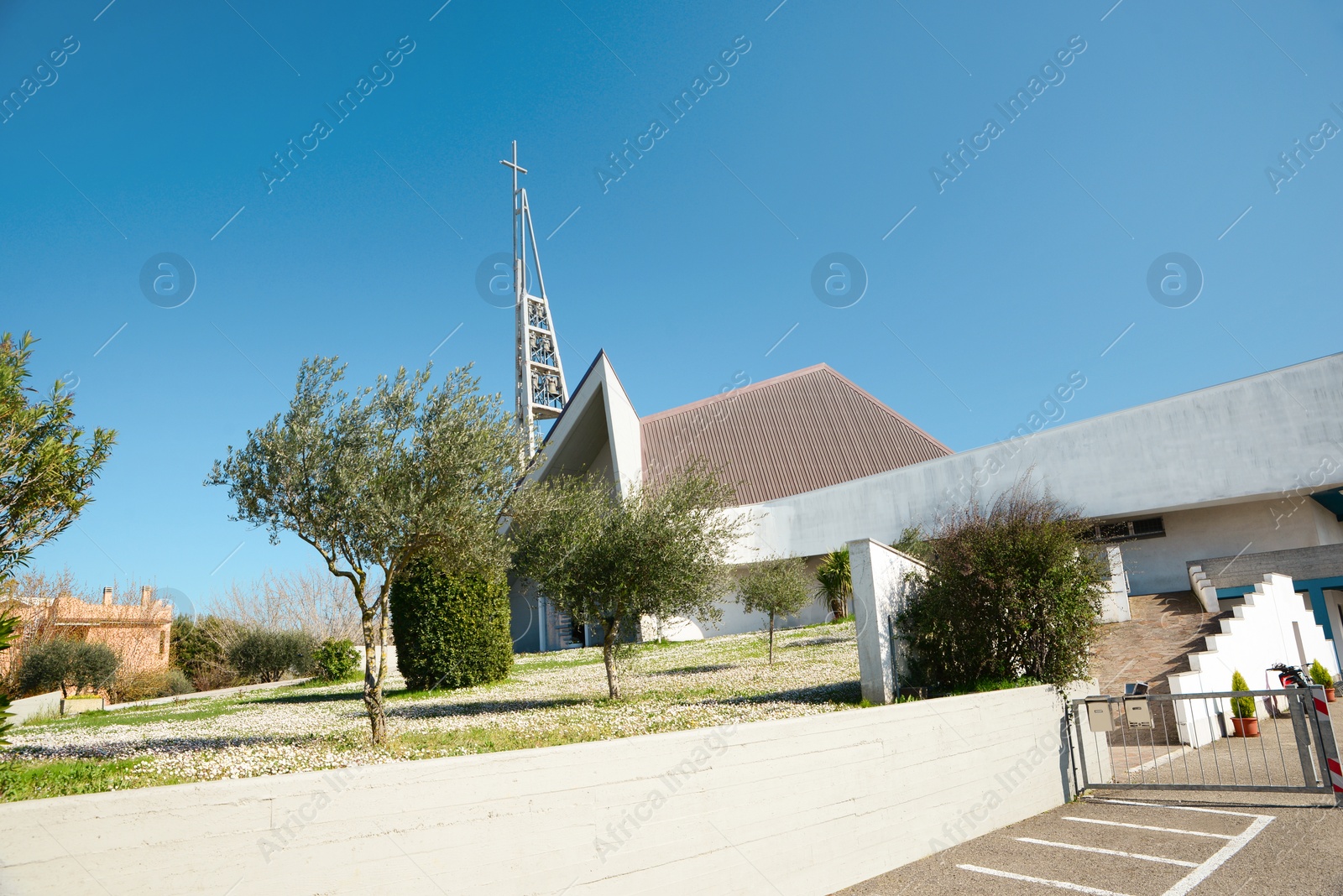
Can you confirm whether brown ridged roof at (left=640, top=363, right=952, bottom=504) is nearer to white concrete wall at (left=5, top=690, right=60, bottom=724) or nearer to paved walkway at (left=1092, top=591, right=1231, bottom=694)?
paved walkway at (left=1092, top=591, right=1231, bottom=694)

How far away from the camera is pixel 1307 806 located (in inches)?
265

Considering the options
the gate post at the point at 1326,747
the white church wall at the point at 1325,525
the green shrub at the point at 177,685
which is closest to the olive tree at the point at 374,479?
the gate post at the point at 1326,747

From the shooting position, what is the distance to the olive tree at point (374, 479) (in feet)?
25.3

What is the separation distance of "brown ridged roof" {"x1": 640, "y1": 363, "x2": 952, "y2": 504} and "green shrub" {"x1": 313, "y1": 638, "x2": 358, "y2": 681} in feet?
46.2

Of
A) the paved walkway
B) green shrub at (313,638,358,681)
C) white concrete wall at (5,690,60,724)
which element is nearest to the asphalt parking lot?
the paved walkway

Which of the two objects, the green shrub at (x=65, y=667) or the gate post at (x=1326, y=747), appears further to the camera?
the green shrub at (x=65, y=667)

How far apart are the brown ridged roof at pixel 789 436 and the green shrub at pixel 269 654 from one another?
14.0m

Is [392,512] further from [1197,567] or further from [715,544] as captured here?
[1197,567]

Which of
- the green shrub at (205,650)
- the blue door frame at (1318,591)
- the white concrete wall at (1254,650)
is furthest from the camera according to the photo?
the green shrub at (205,650)

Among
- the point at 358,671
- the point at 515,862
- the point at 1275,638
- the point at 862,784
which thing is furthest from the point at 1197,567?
the point at 358,671

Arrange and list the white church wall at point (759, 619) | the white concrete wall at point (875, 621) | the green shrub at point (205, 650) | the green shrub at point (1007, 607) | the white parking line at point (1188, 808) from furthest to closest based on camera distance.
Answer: the white church wall at point (759, 619), the green shrub at point (205, 650), the white concrete wall at point (875, 621), the green shrub at point (1007, 607), the white parking line at point (1188, 808)

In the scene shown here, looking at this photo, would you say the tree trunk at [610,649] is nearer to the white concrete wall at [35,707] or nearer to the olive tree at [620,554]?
the olive tree at [620,554]

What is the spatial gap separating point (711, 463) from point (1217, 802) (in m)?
27.5

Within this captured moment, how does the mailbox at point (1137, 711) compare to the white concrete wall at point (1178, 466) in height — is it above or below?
below
